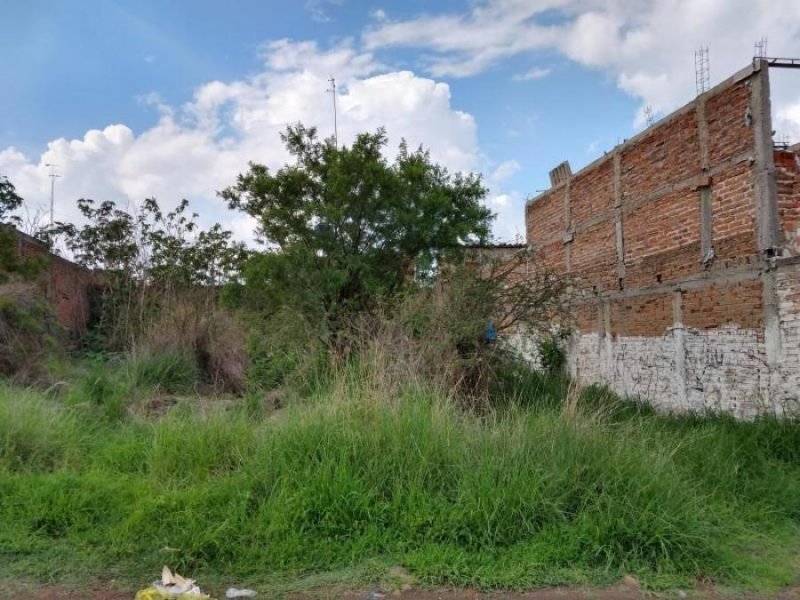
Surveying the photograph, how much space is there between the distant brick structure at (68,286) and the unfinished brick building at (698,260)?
516 inches

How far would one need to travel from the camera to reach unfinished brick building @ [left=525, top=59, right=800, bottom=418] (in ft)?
24.5

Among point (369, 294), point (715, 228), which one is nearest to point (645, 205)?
point (715, 228)

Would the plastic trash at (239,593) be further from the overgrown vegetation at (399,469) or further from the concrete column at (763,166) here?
the concrete column at (763,166)

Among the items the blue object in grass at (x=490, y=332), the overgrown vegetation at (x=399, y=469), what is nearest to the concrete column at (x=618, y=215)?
the overgrown vegetation at (x=399, y=469)

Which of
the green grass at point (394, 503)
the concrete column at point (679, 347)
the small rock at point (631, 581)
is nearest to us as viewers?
the small rock at point (631, 581)

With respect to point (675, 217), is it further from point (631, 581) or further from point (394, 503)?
point (394, 503)

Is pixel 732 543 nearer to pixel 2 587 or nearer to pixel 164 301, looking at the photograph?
pixel 2 587

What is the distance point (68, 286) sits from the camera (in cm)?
1579

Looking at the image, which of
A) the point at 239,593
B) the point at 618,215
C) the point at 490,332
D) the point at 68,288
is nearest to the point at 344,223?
the point at 490,332

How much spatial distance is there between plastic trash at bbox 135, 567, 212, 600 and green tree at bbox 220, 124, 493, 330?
18.6 ft

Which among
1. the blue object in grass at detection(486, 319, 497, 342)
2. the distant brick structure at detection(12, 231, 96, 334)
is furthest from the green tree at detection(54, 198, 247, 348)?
the blue object in grass at detection(486, 319, 497, 342)

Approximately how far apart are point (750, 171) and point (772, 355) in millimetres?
2559

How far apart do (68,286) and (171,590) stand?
597 inches

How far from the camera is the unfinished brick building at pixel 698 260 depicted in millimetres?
7477
